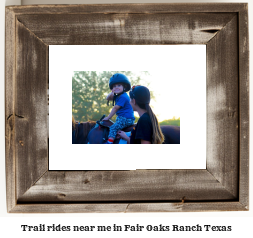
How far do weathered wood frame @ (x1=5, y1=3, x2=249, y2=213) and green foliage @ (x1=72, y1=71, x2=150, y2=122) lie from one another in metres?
0.07

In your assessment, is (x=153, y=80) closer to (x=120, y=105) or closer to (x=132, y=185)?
(x=120, y=105)

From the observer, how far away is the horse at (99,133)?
0.51m

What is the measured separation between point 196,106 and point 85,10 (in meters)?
0.34

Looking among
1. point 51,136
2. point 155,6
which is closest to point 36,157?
point 51,136

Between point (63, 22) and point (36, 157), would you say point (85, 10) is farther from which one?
point (36, 157)

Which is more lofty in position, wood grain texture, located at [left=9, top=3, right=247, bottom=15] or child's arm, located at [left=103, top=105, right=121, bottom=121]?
wood grain texture, located at [left=9, top=3, right=247, bottom=15]

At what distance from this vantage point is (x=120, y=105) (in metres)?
0.51

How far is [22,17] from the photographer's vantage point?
500 mm

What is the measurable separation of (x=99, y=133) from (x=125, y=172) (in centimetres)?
11

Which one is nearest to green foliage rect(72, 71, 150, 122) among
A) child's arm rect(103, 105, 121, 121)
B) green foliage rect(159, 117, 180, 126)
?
child's arm rect(103, 105, 121, 121)

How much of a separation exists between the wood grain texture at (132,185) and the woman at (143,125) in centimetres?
8

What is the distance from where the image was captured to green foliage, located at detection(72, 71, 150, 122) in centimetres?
51

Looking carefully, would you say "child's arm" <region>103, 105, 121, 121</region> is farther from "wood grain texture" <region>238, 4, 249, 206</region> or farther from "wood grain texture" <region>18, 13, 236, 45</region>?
"wood grain texture" <region>238, 4, 249, 206</region>
